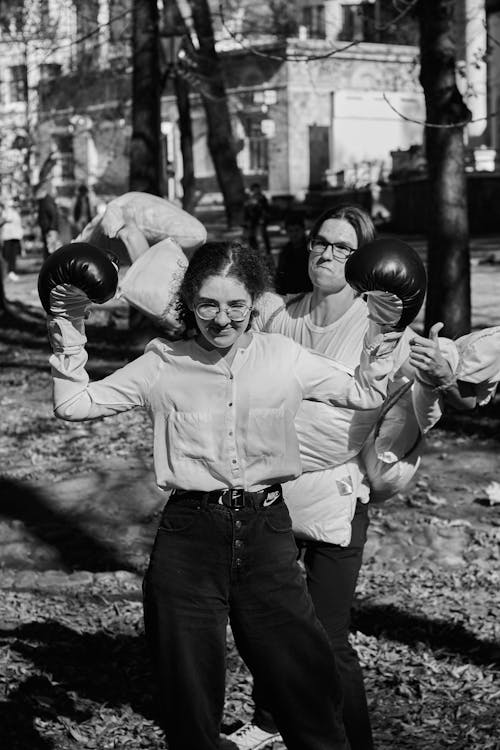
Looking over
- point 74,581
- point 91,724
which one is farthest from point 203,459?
point 74,581

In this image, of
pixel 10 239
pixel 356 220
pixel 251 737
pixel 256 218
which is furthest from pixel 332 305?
pixel 10 239

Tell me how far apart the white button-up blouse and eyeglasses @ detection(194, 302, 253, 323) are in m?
0.11

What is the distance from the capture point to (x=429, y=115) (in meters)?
10.5

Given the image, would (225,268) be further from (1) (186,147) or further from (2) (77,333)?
(1) (186,147)

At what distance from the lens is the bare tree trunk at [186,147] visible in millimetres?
24859

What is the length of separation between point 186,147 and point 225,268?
2424 centimetres

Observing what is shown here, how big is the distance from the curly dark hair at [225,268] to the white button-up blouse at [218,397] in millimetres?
157

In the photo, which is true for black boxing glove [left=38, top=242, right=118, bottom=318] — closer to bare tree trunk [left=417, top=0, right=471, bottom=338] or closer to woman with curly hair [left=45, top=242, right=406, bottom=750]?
woman with curly hair [left=45, top=242, right=406, bottom=750]

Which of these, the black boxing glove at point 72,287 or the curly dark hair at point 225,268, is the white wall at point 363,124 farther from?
the black boxing glove at point 72,287

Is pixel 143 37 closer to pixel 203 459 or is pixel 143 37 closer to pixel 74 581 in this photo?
pixel 74 581

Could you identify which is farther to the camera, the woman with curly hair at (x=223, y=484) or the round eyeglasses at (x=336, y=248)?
the round eyeglasses at (x=336, y=248)

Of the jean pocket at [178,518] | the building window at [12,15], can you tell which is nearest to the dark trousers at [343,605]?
the jean pocket at [178,518]

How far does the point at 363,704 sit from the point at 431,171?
290 inches

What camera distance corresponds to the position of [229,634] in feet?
19.2
